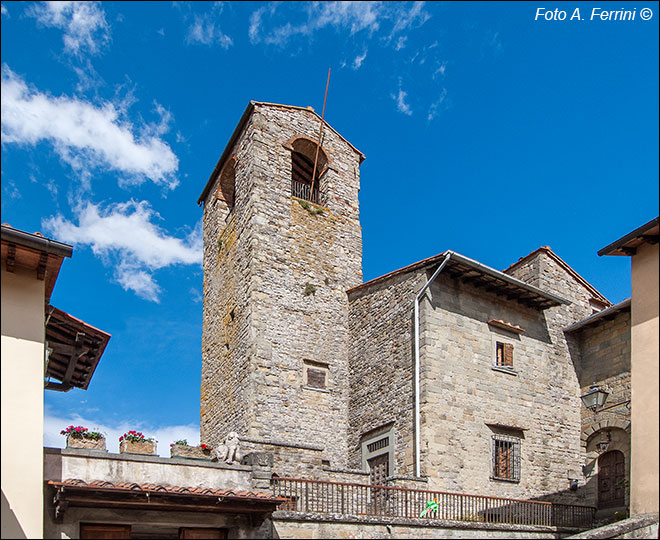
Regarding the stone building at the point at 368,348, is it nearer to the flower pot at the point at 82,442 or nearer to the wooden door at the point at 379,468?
the wooden door at the point at 379,468

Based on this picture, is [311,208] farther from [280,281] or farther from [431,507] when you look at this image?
[431,507]

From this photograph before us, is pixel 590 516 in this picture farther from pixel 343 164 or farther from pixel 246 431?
pixel 343 164

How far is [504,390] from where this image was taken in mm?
18031

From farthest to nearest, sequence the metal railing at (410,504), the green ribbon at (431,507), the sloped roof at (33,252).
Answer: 1. the green ribbon at (431,507)
2. the metal railing at (410,504)
3. the sloped roof at (33,252)

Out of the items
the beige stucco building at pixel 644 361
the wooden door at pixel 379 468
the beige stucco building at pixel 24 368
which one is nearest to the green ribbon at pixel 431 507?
the wooden door at pixel 379 468

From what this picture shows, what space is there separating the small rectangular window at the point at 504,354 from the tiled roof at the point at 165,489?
27.0 ft

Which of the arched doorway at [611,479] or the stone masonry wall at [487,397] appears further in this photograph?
the arched doorway at [611,479]

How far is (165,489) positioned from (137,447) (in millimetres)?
2525

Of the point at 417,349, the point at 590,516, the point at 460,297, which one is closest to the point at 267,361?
the point at 417,349

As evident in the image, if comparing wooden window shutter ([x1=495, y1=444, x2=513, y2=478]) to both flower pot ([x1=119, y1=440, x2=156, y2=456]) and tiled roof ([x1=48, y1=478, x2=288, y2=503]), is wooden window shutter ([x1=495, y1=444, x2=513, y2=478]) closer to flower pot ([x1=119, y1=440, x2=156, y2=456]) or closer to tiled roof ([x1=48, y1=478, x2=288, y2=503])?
tiled roof ([x1=48, y1=478, x2=288, y2=503])

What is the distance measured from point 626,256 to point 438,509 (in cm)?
634

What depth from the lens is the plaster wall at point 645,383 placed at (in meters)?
11.5

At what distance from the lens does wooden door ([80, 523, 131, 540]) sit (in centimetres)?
1092

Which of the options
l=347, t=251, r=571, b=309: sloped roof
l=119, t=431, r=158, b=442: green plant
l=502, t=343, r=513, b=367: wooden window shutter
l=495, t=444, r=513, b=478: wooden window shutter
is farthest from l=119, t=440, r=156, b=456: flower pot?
l=502, t=343, r=513, b=367: wooden window shutter
